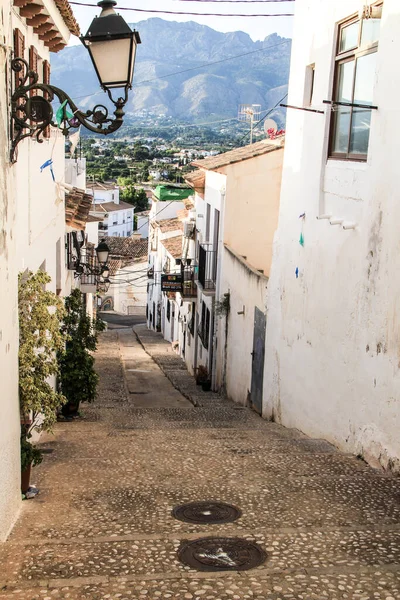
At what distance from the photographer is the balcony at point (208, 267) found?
19797 millimetres

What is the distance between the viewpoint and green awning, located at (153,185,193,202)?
39528mm

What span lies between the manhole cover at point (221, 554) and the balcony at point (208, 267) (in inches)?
562

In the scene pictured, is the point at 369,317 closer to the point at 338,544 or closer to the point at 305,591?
the point at 338,544

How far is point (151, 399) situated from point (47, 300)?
37.3ft

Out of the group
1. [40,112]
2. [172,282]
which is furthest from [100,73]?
[172,282]

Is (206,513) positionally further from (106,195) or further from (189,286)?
(106,195)

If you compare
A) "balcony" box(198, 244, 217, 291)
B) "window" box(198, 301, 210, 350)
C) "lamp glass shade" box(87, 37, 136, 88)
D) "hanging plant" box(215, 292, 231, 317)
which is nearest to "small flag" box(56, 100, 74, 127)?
"lamp glass shade" box(87, 37, 136, 88)

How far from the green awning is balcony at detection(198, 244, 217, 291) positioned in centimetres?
1958

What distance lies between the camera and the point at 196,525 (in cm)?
591

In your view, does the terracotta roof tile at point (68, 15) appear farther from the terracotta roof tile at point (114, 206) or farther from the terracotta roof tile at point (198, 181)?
the terracotta roof tile at point (114, 206)

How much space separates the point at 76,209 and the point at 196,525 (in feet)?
41.7

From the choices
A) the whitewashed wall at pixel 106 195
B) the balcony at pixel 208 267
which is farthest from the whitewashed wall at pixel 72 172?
the whitewashed wall at pixel 106 195

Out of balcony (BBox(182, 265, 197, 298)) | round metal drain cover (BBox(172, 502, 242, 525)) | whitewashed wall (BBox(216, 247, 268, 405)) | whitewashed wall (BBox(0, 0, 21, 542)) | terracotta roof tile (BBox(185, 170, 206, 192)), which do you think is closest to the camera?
whitewashed wall (BBox(0, 0, 21, 542))

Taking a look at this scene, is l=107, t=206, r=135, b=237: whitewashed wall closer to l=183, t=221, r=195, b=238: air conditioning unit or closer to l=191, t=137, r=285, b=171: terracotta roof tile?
l=183, t=221, r=195, b=238: air conditioning unit
